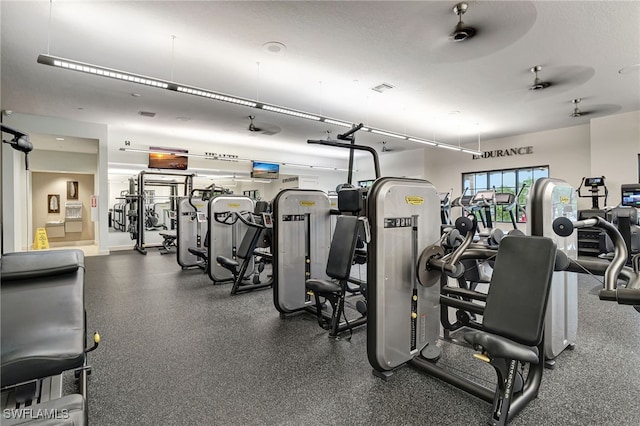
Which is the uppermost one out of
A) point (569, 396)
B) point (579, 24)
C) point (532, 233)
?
point (579, 24)

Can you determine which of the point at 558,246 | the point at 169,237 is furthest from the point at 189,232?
the point at 558,246

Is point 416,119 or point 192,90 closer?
point 192,90

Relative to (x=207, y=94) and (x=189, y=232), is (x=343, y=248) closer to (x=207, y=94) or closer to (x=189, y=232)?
(x=207, y=94)

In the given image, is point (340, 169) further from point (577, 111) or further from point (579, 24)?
point (579, 24)

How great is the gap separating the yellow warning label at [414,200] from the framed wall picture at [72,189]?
12.9 metres

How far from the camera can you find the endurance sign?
9195mm

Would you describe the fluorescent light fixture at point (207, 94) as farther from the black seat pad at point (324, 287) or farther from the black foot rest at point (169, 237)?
the black foot rest at point (169, 237)

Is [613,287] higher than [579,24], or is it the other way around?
[579,24]

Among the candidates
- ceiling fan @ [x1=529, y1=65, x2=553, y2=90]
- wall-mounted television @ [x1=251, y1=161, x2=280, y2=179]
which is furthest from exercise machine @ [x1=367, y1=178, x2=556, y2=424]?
wall-mounted television @ [x1=251, y1=161, x2=280, y2=179]

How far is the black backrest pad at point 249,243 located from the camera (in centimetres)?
475

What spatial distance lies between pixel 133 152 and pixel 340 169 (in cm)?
771

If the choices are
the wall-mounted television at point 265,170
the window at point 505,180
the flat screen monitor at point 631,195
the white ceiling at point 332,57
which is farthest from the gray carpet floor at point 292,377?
the wall-mounted television at point 265,170

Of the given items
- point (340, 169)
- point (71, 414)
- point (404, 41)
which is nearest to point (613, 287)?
point (71, 414)

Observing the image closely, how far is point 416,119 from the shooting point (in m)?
7.72
